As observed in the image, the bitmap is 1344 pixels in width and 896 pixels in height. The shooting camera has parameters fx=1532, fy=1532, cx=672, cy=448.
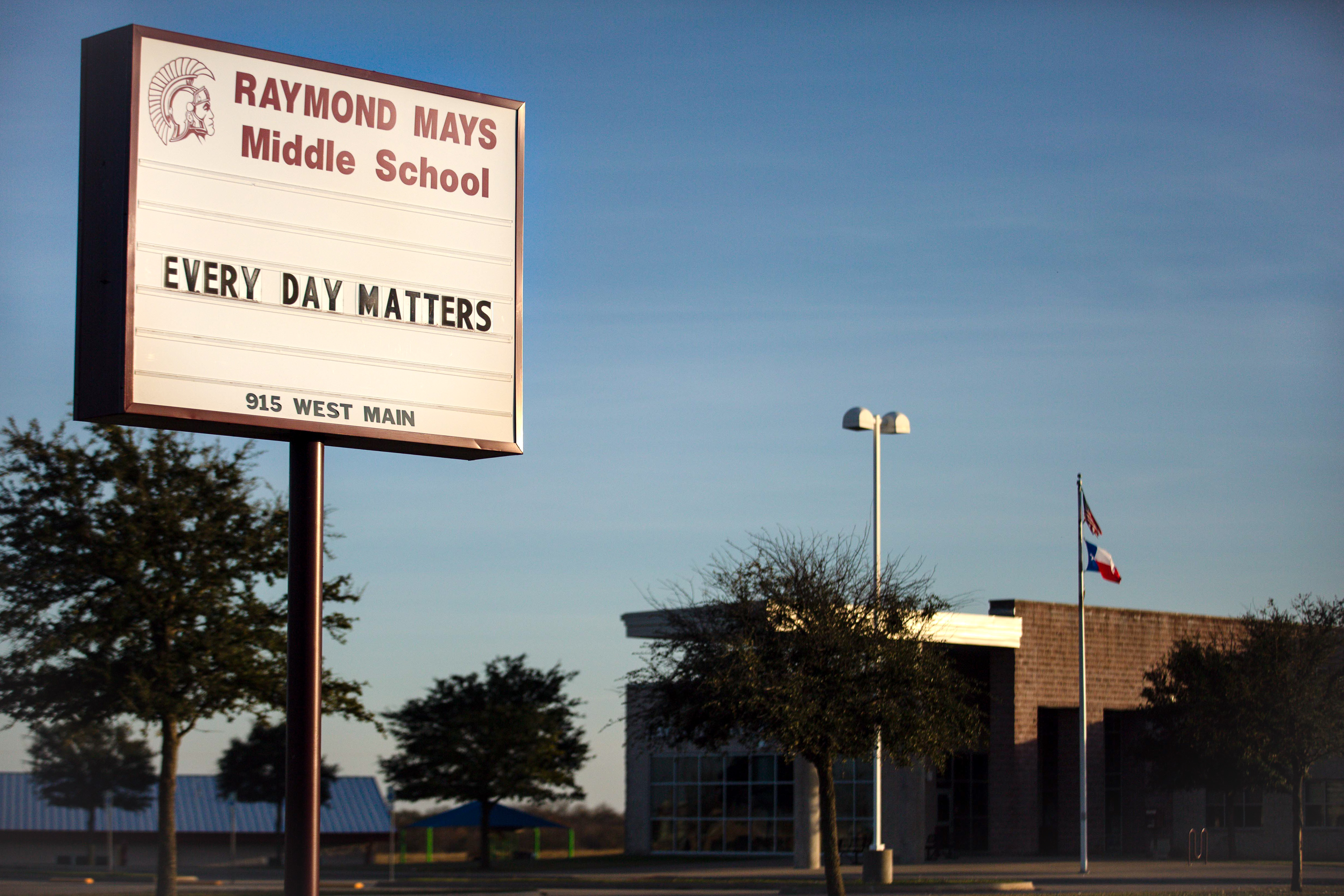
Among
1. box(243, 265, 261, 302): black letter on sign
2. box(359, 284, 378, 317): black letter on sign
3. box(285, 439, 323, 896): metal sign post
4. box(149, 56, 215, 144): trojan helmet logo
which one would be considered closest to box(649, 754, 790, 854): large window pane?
box(285, 439, 323, 896): metal sign post

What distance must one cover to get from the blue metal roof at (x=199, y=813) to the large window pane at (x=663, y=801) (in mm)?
32474

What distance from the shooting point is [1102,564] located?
37812mm

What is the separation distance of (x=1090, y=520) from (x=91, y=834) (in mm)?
52285

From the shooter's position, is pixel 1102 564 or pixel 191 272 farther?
pixel 1102 564

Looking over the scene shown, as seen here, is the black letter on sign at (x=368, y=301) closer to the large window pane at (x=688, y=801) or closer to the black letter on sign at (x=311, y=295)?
the black letter on sign at (x=311, y=295)

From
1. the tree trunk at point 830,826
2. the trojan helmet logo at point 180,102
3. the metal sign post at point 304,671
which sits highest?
the trojan helmet logo at point 180,102

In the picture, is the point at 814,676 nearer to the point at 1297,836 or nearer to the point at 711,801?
the point at 1297,836

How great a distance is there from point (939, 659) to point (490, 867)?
29782mm

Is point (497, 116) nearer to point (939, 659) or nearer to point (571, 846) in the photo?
point (939, 659)

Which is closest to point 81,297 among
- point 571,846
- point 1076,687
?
point 1076,687

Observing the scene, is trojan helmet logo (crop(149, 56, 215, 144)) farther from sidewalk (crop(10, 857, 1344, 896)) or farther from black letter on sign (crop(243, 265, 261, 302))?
sidewalk (crop(10, 857, 1344, 896))

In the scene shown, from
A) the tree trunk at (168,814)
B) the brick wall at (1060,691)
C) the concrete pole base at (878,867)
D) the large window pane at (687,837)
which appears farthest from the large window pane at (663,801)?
the tree trunk at (168,814)

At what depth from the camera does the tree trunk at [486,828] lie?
50.9 metres

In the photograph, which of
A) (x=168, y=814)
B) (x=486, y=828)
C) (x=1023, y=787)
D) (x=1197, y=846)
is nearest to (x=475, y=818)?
(x=486, y=828)
